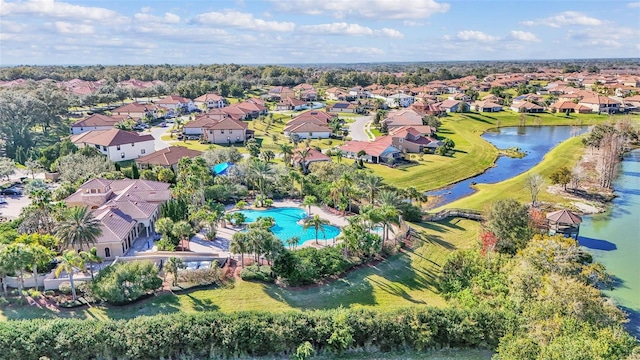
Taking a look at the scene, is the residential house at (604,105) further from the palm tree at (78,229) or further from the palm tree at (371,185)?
the palm tree at (78,229)

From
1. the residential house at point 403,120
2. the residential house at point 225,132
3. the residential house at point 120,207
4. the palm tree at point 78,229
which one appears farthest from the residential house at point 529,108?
the palm tree at point 78,229

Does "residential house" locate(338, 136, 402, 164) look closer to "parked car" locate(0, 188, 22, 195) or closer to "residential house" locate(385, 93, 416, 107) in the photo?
"parked car" locate(0, 188, 22, 195)

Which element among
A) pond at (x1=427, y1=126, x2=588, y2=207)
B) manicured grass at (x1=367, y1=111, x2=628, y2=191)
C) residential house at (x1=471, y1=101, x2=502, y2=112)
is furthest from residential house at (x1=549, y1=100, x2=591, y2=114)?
pond at (x1=427, y1=126, x2=588, y2=207)

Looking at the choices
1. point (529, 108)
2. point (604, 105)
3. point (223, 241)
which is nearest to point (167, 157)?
point (223, 241)

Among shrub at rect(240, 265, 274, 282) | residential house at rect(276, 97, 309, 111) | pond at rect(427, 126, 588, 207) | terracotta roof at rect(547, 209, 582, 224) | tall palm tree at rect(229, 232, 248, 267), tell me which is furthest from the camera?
residential house at rect(276, 97, 309, 111)

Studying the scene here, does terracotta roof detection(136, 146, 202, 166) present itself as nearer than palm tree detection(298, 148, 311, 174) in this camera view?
Yes
